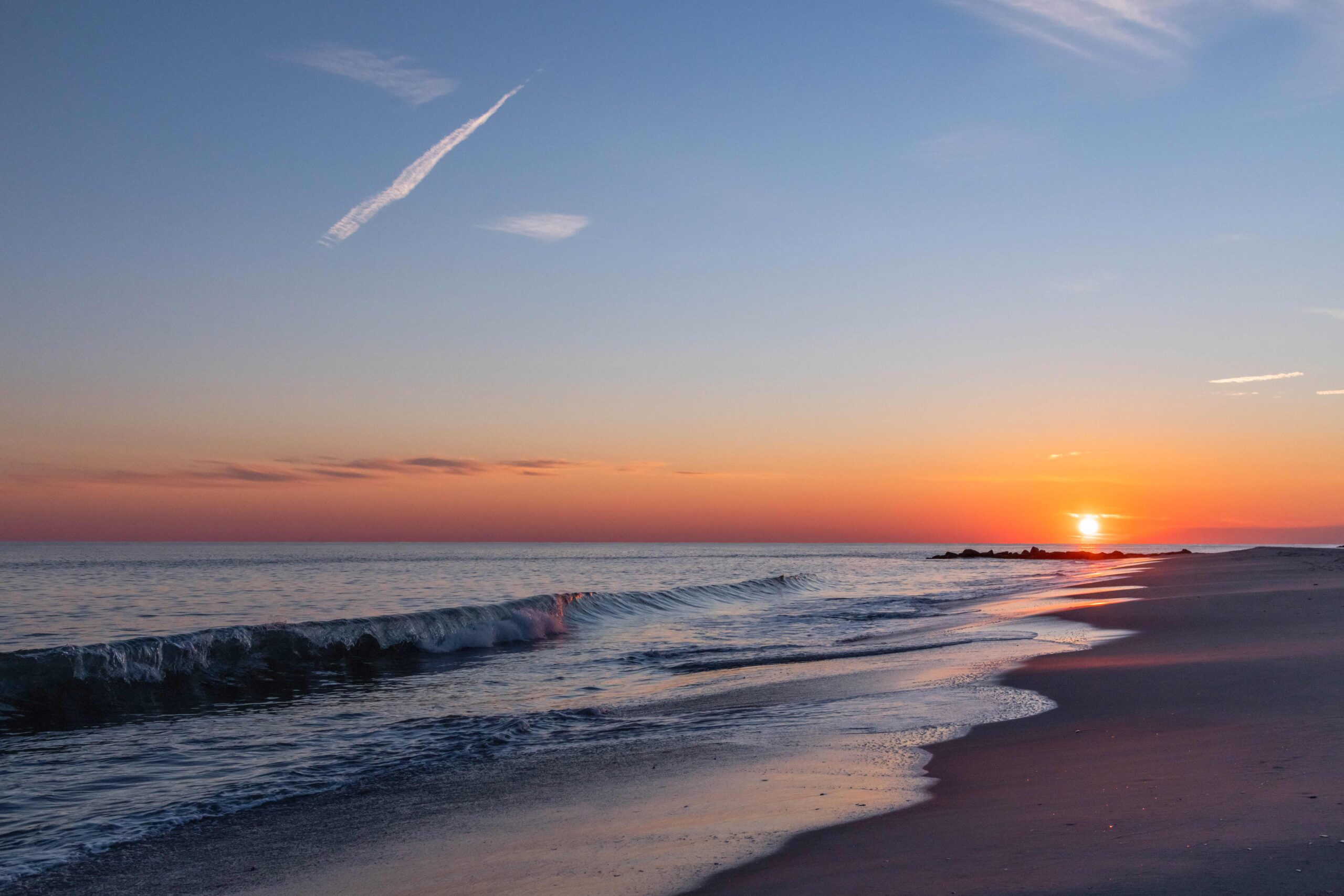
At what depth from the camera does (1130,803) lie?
5.32 meters

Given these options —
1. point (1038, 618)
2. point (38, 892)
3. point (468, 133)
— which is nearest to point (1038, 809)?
point (38, 892)

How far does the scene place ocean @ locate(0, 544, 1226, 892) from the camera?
789 cm

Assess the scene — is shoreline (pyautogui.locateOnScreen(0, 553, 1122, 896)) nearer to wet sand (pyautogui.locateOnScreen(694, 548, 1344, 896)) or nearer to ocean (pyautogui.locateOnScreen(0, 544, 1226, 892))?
ocean (pyautogui.locateOnScreen(0, 544, 1226, 892))

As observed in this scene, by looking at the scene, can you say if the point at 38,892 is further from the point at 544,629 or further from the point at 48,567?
the point at 48,567

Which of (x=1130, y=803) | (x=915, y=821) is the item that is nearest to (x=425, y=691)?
(x=915, y=821)

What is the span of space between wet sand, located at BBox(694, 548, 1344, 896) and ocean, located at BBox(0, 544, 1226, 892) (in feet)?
1.77

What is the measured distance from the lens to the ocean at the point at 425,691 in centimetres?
789

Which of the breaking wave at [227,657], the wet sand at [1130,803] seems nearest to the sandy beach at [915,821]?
the wet sand at [1130,803]

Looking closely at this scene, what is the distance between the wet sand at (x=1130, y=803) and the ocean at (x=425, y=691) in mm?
538

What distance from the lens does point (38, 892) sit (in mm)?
5500

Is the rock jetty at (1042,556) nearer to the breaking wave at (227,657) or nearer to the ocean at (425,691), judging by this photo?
the ocean at (425,691)

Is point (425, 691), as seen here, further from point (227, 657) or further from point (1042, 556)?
point (1042, 556)

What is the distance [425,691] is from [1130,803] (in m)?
11.0

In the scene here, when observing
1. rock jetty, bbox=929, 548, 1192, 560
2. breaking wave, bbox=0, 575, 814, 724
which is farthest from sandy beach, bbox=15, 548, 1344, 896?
rock jetty, bbox=929, 548, 1192, 560
